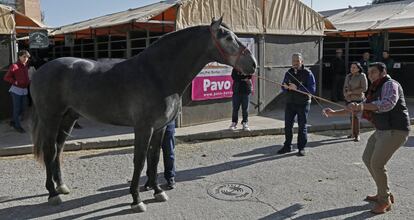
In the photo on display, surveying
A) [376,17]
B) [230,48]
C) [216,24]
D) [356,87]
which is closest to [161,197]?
[230,48]

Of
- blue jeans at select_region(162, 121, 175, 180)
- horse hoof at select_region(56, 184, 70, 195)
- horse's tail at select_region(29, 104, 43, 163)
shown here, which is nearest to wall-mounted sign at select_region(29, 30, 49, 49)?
horse's tail at select_region(29, 104, 43, 163)

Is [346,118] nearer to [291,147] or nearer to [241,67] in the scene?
[291,147]

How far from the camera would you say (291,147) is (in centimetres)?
795

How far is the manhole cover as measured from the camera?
523cm

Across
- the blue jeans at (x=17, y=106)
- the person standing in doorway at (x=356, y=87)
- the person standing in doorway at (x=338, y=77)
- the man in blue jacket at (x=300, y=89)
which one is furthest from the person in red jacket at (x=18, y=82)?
the person standing in doorway at (x=338, y=77)

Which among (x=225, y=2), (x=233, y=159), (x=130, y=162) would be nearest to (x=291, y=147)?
(x=233, y=159)

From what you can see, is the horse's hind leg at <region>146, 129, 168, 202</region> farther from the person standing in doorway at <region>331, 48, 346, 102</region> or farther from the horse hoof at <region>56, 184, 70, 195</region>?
the person standing in doorway at <region>331, 48, 346, 102</region>

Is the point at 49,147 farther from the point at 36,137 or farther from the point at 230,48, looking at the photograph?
the point at 230,48

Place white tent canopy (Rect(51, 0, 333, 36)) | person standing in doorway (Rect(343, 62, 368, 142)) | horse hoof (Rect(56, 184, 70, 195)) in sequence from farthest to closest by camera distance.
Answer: white tent canopy (Rect(51, 0, 333, 36)) → person standing in doorway (Rect(343, 62, 368, 142)) → horse hoof (Rect(56, 184, 70, 195))

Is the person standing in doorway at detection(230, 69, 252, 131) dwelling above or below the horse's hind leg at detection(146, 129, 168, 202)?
above

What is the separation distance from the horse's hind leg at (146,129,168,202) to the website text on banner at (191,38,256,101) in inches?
201

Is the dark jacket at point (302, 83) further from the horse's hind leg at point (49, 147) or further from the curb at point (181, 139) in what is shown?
the horse's hind leg at point (49, 147)

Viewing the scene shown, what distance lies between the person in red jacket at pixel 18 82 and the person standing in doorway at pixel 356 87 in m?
6.99

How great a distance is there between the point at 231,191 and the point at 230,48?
77.2 inches
